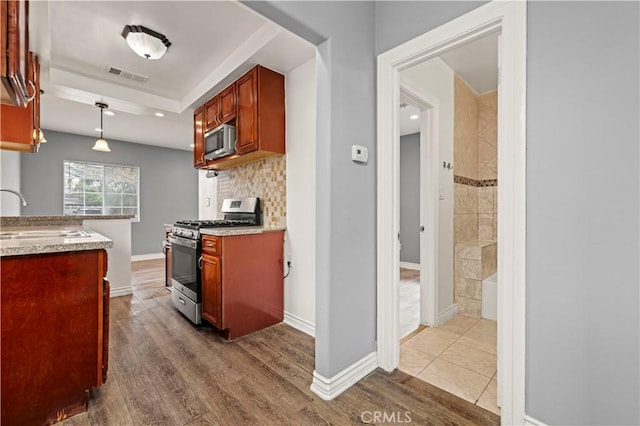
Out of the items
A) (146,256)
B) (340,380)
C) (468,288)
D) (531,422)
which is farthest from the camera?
(146,256)

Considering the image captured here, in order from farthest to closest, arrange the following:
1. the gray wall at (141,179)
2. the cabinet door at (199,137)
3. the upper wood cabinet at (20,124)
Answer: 1. the gray wall at (141,179)
2. the cabinet door at (199,137)
3. the upper wood cabinet at (20,124)

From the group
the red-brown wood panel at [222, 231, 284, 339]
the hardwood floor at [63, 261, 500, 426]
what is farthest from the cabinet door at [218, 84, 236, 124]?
the hardwood floor at [63, 261, 500, 426]

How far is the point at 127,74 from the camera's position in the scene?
3.08m

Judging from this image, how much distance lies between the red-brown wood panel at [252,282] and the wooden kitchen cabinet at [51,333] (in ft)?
2.89

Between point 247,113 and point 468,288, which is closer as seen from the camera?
point 247,113

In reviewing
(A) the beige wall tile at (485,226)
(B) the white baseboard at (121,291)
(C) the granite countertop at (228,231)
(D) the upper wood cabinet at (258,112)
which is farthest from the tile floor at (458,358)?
(B) the white baseboard at (121,291)

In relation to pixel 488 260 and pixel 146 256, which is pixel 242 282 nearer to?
pixel 488 260

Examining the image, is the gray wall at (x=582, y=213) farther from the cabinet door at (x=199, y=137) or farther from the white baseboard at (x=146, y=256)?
the white baseboard at (x=146, y=256)

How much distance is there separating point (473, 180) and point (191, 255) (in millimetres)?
3311

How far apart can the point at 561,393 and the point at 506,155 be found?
3.49ft

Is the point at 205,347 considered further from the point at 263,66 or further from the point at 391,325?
the point at 263,66

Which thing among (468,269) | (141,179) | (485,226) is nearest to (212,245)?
(468,269)

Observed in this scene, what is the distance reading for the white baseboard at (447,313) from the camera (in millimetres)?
2699

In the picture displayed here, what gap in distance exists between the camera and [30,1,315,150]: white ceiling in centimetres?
209
